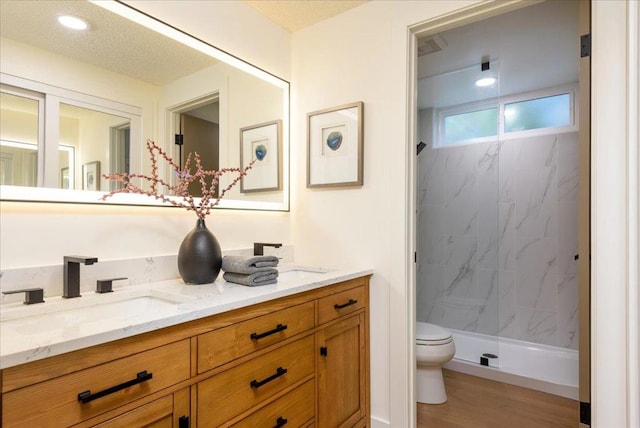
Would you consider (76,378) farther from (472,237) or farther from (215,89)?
(472,237)

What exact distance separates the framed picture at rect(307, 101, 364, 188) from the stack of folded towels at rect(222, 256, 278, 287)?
29.7 inches

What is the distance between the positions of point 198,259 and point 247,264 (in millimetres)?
215

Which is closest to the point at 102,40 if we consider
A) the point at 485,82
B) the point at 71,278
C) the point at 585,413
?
the point at 71,278

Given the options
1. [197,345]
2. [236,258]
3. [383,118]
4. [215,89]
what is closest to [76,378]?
[197,345]

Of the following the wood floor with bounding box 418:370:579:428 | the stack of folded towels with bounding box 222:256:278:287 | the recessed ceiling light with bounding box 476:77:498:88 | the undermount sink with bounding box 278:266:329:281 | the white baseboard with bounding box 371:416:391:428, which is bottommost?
the wood floor with bounding box 418:370:579:428

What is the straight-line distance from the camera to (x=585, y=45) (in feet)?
5.04

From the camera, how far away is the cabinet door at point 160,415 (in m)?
0.90

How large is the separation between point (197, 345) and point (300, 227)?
4.24 ft

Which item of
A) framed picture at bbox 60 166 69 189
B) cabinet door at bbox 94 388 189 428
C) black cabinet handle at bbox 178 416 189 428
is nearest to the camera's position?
cabinet door at bbox 94 388 189 428

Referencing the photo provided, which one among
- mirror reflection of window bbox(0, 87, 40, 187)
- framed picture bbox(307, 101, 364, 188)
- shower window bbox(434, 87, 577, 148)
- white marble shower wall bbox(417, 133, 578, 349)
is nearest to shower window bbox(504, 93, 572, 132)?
shower window bbox(434, 87, 577, 148)

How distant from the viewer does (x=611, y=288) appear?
143 centimetres

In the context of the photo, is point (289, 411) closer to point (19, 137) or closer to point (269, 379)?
point (269, 379)

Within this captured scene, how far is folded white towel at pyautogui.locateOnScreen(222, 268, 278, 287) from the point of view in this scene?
1478 millimetres

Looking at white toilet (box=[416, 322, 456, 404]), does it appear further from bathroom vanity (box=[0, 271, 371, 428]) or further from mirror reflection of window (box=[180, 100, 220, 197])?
mirror reflection of window (box=[180, 100, 220, 197])
